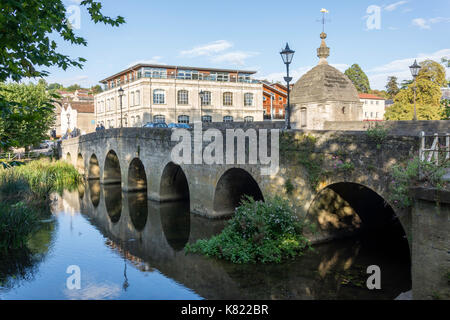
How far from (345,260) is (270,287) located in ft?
10.4

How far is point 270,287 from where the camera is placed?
9.98 metres

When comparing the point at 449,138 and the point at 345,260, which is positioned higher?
the point at 449,138

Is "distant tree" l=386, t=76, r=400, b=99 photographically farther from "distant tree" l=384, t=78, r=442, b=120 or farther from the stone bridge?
the stone bridge

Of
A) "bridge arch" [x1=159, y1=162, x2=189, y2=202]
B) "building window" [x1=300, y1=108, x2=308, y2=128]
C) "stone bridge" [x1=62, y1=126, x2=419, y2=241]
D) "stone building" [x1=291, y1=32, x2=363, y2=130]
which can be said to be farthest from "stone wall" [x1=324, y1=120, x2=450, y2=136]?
"bridge arch" [x1=159, y1=162, x2=189, y2=202]

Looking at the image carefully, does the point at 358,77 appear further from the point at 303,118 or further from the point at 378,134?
the point at 378,134

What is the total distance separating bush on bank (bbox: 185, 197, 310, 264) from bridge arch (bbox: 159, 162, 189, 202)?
8870 mm

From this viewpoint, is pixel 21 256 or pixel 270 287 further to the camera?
pixel 21 256

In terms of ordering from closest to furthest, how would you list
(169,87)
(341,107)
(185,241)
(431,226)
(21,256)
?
(431,226) → (21,256) → (185,241) → (341,107) → (169,87)

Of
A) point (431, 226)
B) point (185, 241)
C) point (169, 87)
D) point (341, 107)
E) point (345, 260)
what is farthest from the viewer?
point (169, 87)

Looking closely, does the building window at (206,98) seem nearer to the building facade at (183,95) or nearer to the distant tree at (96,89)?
the building facade at (183,95)

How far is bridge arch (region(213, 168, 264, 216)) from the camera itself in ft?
54.3
